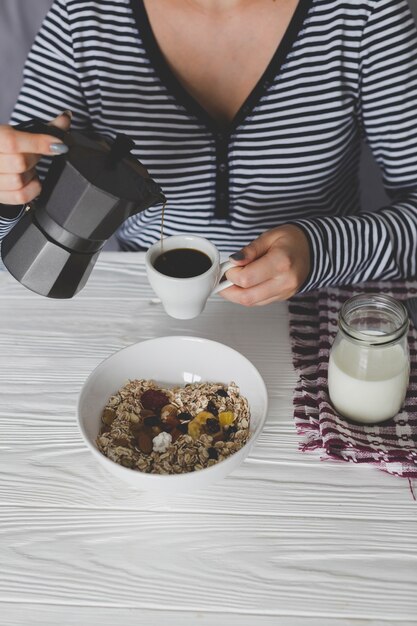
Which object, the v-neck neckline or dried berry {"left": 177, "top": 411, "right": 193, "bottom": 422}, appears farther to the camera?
the v-neck neckline

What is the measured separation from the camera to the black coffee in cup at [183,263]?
2.75 feet

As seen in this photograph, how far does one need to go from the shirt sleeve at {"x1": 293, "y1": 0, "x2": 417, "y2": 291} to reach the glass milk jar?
153 millimetres

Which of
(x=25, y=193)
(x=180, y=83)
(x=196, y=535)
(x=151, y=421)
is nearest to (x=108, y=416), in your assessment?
(x=151, y=421)

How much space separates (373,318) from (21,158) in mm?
437

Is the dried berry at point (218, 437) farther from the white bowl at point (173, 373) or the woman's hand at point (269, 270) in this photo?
the woman's hand at point (269, 270)

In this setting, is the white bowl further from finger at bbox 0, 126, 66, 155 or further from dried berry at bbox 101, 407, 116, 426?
finger at bbox 0, 126, 66, 155

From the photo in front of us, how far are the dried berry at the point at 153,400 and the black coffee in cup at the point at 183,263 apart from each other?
0.14 metres

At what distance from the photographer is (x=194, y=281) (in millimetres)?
802

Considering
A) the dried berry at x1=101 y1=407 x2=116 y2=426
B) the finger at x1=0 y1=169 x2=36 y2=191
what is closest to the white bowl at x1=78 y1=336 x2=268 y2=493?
the dried berry at x1=101 y1=407 x2=116 y2=426

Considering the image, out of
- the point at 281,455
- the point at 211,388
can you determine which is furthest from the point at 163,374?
the point at 281,455

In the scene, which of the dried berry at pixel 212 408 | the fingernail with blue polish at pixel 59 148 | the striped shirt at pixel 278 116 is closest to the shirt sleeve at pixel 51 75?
the striped shirt at pixel 278 116

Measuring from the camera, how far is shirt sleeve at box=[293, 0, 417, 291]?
0.99 meters

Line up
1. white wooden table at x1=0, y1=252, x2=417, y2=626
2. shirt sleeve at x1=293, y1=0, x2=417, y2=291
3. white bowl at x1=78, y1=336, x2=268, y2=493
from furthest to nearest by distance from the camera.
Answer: shirt sleeve at x1=293, y1=0, x2=417, y2=291 → white bowl at x1=78, y1=336, x2=268, y2=493 → white wooden table at x1=0, y1=252, x2=417, y2=626

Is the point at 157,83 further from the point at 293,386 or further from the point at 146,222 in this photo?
the point at 293,386
